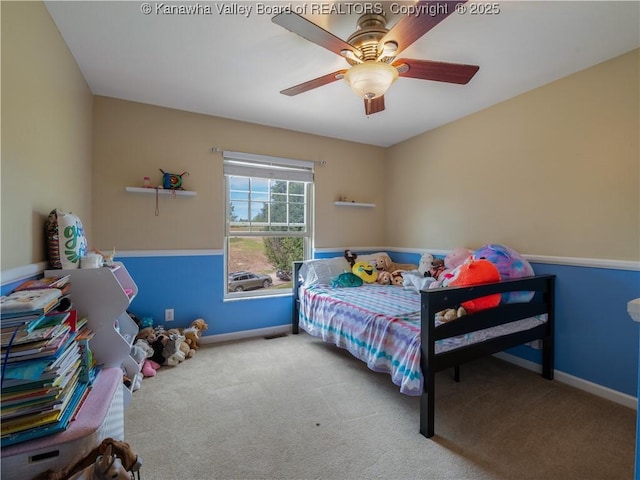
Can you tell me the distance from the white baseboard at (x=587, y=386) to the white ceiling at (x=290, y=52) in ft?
7.45

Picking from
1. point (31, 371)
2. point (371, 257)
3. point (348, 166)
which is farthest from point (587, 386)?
point (31, 371)

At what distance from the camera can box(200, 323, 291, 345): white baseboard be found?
3021 mm

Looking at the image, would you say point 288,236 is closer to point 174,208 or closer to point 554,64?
point 174,208

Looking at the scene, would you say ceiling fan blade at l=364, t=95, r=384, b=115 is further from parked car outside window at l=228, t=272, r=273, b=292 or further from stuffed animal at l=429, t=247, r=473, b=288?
parked car outside window at l=228, t=272, r=273, b=292

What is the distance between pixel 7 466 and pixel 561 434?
8.22 feet

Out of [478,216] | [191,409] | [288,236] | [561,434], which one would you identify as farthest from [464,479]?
[288,236]

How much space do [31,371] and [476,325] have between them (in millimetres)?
2144

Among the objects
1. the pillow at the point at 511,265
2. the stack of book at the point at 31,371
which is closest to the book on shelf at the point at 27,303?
the stack of book at the point at 31,371

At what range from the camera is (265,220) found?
3375mm

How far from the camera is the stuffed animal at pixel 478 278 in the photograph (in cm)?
189

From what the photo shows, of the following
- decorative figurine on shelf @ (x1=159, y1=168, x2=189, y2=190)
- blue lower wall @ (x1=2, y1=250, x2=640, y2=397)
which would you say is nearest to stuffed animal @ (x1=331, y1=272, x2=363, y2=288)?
blue lower wall @ (x1=2, y1=250, x2=640, y2=397)

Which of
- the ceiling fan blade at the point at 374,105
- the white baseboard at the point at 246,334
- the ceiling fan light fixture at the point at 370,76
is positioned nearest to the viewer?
the ceiling fan light fixture at the point at 370,76

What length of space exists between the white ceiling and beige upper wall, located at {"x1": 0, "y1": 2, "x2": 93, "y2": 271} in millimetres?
255

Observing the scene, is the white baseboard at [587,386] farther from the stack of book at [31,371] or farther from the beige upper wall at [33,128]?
the beige upper wall at [33,128]
